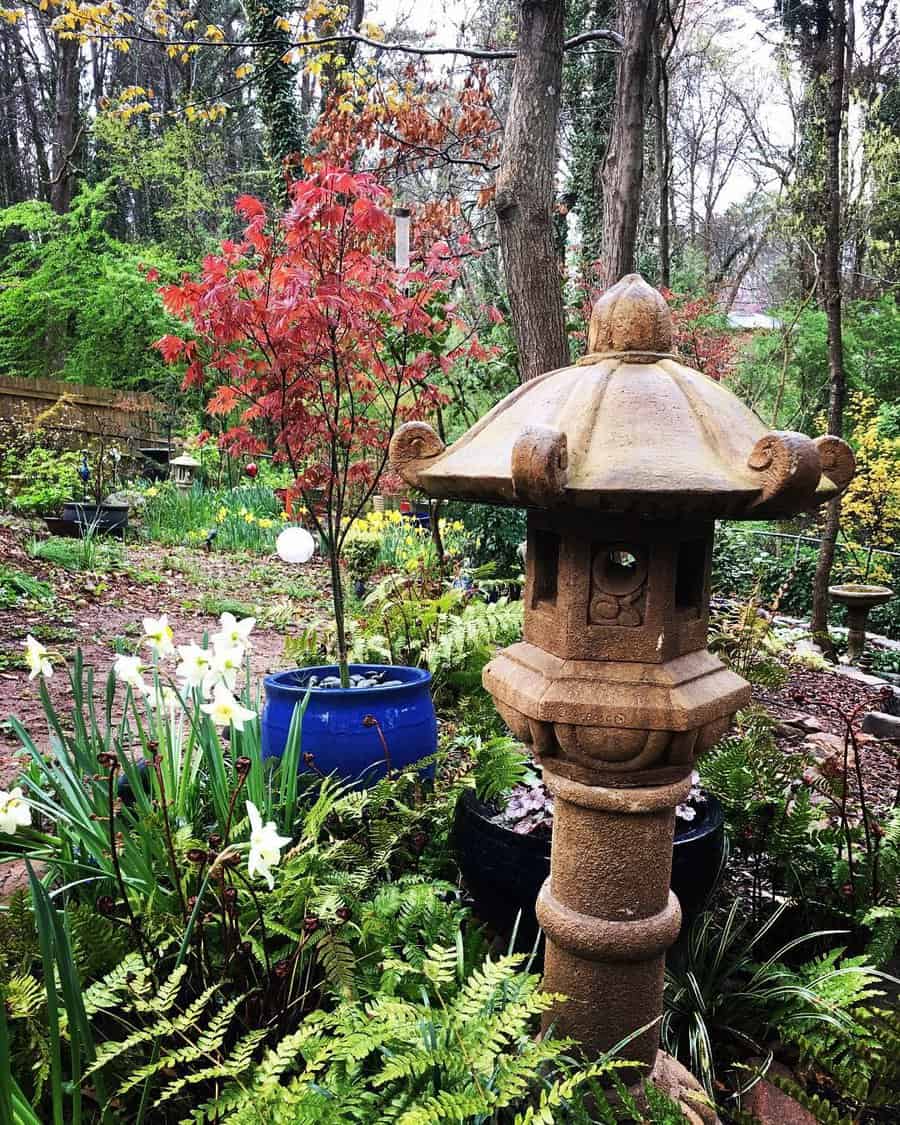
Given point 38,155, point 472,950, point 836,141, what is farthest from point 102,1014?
point 38,155

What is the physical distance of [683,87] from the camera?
14312 millimetres

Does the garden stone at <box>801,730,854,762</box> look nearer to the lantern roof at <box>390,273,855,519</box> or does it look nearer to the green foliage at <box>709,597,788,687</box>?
the green foliage at <box>709,597,788,687</box>

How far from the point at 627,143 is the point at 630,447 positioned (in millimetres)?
3798

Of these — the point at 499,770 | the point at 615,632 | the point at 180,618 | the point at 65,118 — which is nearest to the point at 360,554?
the point at 180,618

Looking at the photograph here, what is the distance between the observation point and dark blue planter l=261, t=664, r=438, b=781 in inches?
97.0

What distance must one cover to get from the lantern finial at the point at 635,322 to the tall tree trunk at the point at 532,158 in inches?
122

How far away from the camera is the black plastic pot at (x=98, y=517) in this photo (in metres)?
7.66

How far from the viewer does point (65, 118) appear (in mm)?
14180

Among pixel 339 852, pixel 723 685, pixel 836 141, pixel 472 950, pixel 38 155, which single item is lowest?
pixel 472 950

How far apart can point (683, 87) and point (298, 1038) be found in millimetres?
16580

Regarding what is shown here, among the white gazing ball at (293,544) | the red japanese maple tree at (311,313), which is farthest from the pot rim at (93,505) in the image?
the white gazing ball at (293,544)

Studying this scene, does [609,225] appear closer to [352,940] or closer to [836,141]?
[836,141]

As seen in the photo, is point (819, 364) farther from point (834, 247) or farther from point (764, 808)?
point (764, 808)

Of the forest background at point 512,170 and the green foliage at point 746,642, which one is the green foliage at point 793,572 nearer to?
the forest background at point 512,170
